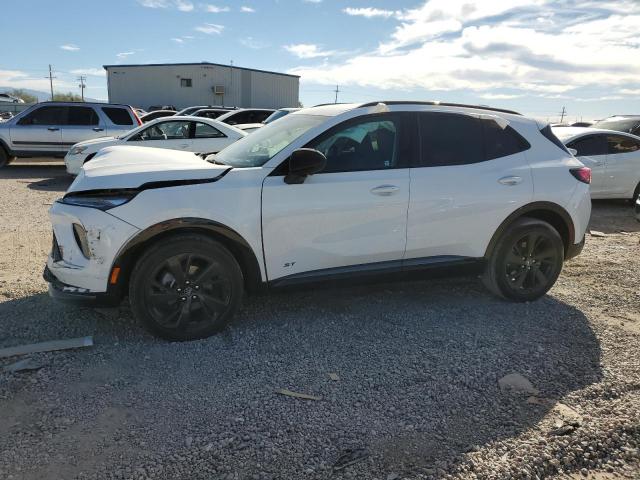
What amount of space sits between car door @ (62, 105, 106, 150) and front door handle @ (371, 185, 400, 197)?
11224mm

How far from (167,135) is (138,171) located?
7.82m

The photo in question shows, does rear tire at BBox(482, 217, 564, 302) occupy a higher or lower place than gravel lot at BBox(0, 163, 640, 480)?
higher

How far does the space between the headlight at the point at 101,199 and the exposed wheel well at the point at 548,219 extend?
9.83 ft

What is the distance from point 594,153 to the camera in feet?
31.1

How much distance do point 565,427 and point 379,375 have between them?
113cm

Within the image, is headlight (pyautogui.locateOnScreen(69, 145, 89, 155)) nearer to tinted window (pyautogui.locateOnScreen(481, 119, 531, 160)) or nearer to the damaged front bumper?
the damaged front bumper

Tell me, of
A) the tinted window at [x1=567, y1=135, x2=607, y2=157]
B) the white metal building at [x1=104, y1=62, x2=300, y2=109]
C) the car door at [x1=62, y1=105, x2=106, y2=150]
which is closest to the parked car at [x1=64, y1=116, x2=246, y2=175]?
the car door at [x1=62, y1=105, x2=106, y2=150]

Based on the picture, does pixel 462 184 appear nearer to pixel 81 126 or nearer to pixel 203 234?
pixel 203 234

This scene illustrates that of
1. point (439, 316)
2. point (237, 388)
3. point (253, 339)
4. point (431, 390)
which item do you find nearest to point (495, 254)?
point (439, 316)

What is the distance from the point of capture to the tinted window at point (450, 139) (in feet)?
14.0

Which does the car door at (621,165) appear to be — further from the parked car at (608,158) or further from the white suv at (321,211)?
the white suv at (321,211)

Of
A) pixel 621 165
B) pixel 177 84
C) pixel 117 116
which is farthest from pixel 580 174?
pixel 177 84

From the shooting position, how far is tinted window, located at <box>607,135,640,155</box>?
9.59 meters

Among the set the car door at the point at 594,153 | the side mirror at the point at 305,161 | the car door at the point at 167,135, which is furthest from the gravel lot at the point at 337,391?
the car door at the point at 167,135
